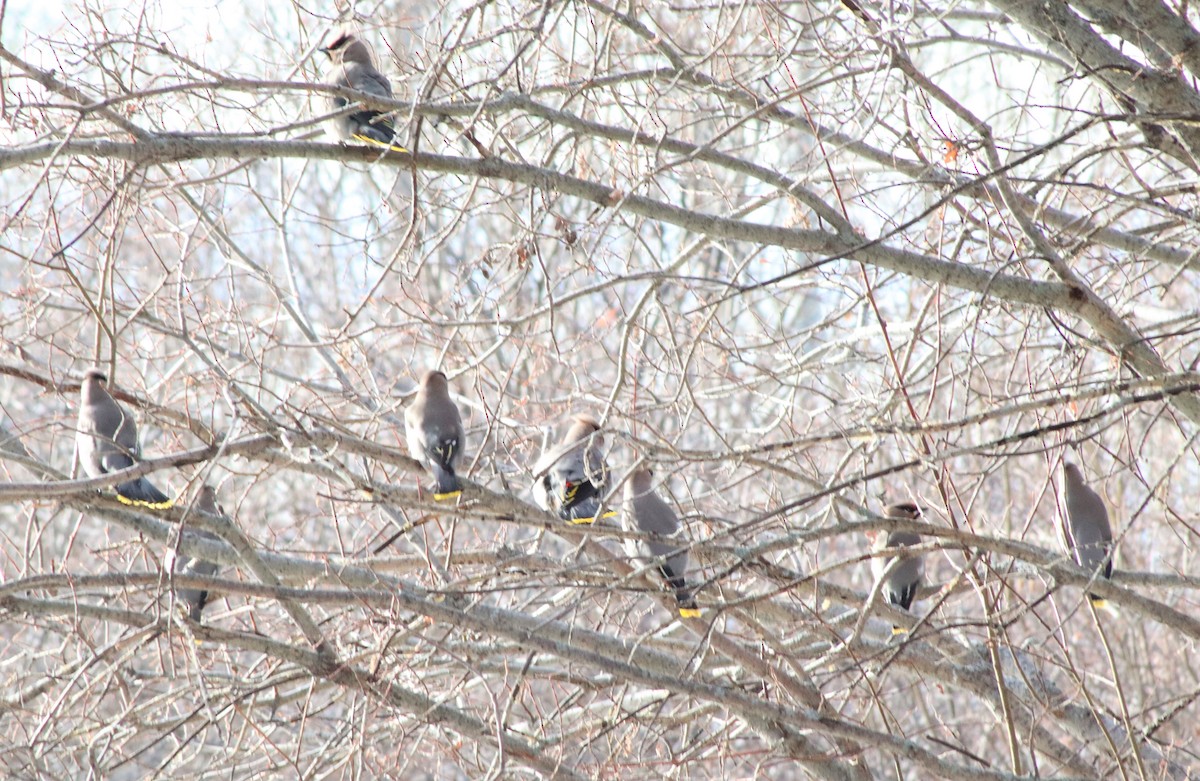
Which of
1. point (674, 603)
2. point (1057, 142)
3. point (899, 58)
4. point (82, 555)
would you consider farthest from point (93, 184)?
point (82, 555)

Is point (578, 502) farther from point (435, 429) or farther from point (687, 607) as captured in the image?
point (687, 607)

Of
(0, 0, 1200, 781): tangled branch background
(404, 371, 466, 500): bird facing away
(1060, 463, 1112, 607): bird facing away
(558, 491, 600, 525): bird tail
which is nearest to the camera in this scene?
(0, 0, 1200, 781): tangled branch background

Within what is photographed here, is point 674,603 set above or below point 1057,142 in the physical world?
below

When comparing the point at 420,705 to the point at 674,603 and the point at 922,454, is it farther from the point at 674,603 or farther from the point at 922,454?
the point at 922,454

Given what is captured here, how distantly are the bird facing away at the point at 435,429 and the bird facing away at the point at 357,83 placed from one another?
1069 mm

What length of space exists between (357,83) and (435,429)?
1.52 m

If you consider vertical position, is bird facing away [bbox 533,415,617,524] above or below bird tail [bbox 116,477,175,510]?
above

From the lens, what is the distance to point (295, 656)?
15.4 ft

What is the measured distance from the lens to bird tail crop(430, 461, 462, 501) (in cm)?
509

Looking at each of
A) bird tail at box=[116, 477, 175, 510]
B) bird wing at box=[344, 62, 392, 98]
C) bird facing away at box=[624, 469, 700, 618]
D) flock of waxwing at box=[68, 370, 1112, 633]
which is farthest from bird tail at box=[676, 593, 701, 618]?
bird wing at box=[344, 62, 392, 98]

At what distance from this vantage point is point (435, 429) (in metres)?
5.93

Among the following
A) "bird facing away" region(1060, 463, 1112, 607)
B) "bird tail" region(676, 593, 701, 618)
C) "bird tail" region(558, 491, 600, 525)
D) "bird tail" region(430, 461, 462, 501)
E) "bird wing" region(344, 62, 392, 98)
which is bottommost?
"bird tail" region(676, 593, 701, 618)

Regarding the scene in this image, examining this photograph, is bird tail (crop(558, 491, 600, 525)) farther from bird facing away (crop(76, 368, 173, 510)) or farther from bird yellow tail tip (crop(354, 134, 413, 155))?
bird yellow tail tip (crop(354, 134, 413, 155))

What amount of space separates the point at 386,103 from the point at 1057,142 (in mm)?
1946
